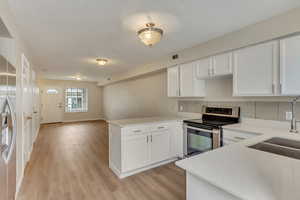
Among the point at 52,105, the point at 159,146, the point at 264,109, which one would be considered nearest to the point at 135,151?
the point at 159,146

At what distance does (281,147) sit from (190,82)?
194 cm

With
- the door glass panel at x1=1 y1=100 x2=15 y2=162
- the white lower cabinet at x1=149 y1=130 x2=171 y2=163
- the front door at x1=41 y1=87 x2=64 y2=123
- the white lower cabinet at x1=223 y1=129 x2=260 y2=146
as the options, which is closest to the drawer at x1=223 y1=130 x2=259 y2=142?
the white lower cabinet at x1=223 y1=129 x2=260 y2=146

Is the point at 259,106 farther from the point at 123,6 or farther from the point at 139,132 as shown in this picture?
the point at 123,6

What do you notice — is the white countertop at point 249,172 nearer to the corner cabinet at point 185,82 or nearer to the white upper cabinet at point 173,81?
the corner cabinet at point 185,82

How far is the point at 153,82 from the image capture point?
15.8 ft

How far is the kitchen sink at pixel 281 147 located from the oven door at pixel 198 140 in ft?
3.15

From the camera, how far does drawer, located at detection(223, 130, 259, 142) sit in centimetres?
213

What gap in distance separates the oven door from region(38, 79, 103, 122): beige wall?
7.51 meters

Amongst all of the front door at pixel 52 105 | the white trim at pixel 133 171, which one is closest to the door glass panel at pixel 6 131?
the white trim at pixel 133 171

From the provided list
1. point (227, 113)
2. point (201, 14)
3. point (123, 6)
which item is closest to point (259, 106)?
point (227, 113)

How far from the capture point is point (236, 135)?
2254 millimetres

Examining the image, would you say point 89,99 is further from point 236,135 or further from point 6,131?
point 236,135

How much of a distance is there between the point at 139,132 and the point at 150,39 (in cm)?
156

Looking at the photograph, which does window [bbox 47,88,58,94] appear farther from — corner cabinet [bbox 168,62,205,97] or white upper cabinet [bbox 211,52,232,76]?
white upper cabinet [bbox 211,52,232,76]
